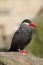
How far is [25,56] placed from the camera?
10398 millimetres

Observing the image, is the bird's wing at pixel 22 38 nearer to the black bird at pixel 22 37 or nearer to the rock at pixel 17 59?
the black bird at pixel 22 37

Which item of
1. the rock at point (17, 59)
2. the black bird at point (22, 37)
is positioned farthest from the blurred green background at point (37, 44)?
the rock at point (17, 59)

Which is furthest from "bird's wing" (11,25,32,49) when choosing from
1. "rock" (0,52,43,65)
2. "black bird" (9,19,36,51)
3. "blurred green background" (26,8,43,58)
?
"blurred green background" (26,8,43,58)

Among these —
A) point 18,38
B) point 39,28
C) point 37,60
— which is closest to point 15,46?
point 18,38

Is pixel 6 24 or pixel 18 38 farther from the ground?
pixel 18 38

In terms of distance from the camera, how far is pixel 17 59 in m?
Result: 9.88

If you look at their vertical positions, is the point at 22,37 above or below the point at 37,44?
above

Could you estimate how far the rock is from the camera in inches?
375

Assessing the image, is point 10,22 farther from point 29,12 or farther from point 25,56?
point 25,56

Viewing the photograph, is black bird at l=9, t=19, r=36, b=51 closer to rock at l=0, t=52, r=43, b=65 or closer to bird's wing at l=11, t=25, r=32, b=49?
bird's wing at l=11, t=25, r=32, b=49

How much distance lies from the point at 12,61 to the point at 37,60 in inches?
30.6

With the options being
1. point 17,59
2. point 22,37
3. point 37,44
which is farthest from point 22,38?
point 37,44

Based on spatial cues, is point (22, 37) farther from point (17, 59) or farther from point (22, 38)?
point (17, 59)

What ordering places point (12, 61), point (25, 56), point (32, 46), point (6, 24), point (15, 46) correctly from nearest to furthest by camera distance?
1. point (12, 61)
2. point (25, 56)
3. point (15, 46)
4. point (32, 46)
5. point (6, 24)
